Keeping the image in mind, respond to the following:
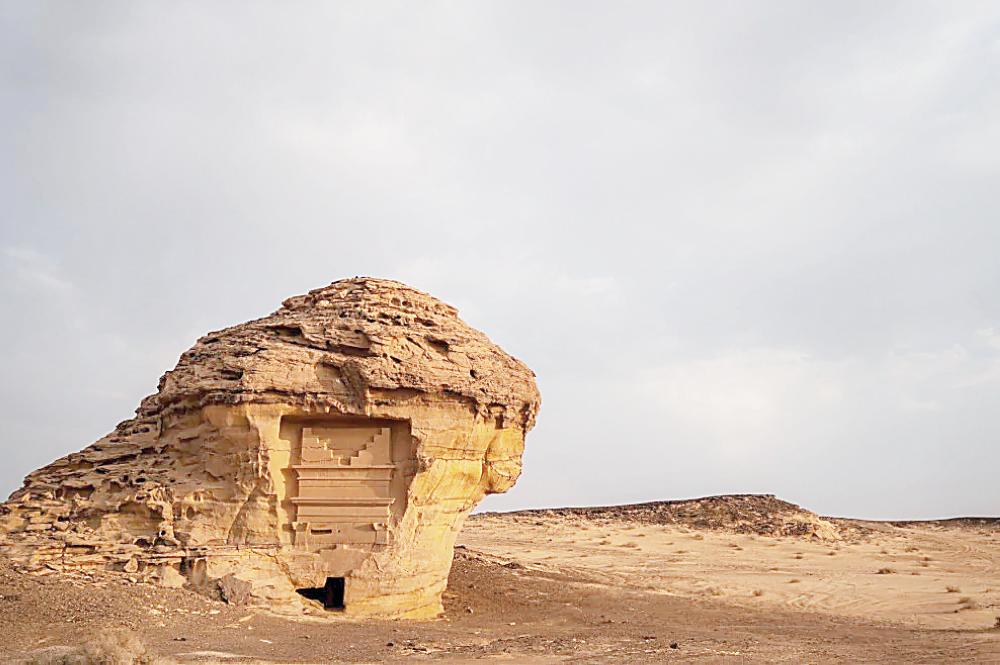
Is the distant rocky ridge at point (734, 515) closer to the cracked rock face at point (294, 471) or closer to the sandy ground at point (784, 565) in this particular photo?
the sandy ground at point (784, 565)

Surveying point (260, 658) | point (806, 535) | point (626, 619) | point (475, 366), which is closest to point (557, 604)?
point (626, 619)

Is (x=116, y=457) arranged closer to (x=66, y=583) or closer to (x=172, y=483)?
(x=172, y=483)

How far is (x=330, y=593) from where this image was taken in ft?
44.3

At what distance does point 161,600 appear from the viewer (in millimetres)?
11312

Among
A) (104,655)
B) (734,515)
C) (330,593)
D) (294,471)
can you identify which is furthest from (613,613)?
(734,515)

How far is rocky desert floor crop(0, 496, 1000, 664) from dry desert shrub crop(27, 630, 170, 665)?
107 mm

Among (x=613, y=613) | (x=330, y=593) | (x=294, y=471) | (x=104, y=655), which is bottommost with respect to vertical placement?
(x=613, y=613)

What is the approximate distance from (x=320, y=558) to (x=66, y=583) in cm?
367

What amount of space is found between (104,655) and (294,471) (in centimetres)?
539

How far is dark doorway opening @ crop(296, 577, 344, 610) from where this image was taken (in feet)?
43.5

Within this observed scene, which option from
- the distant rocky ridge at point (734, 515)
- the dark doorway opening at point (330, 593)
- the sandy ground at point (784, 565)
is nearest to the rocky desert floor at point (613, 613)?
the sandy ground at point (784, 565)

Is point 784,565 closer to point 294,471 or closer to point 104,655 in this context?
point 294,471

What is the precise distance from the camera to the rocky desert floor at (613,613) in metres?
10.2

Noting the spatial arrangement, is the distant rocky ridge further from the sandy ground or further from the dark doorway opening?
the dark doorway opening
